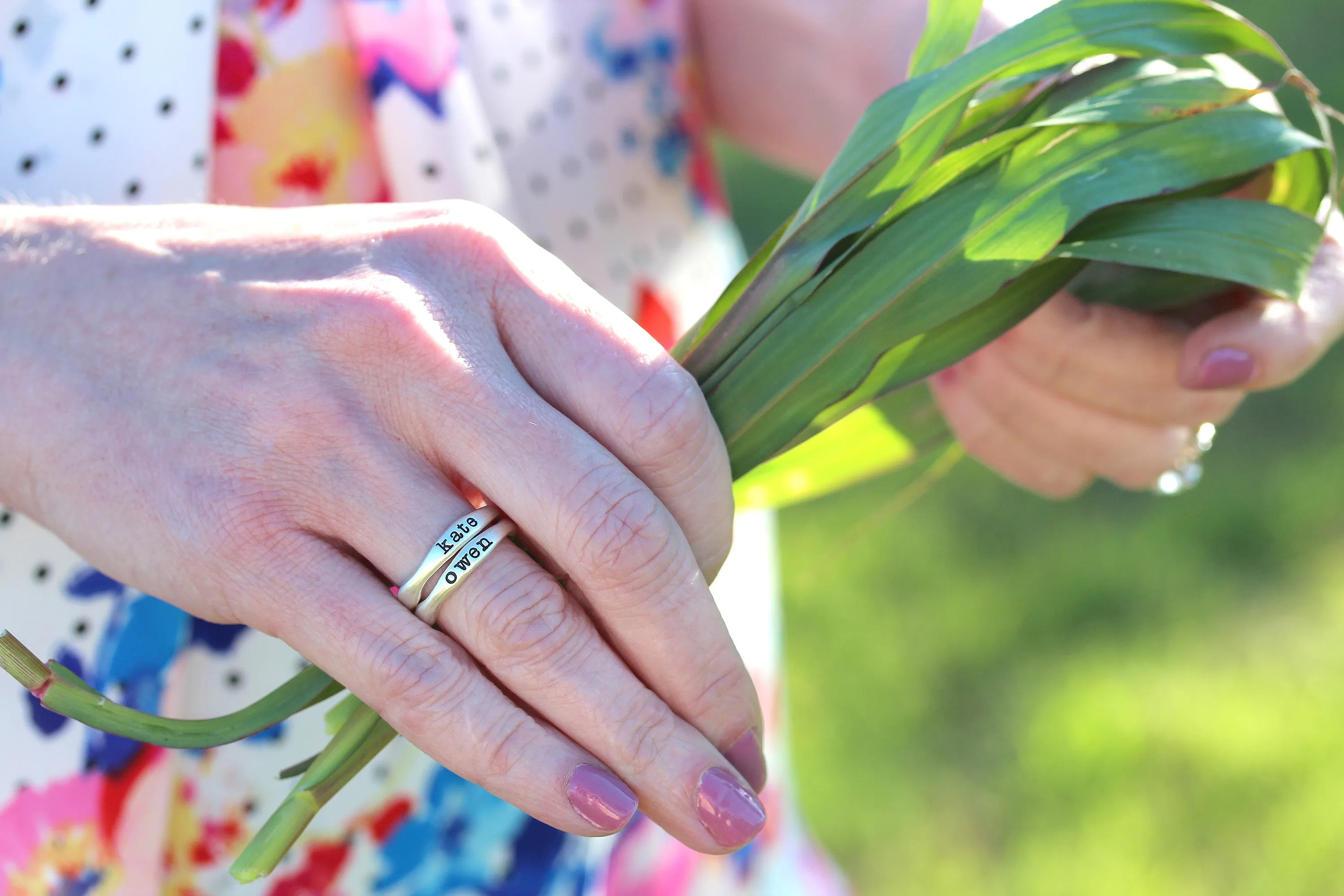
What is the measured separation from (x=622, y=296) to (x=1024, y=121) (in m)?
0.44

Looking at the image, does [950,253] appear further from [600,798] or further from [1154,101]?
[600,798]

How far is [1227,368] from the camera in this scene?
83cm

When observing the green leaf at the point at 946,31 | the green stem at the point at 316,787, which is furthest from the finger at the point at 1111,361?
the green stem at the point at 316,787

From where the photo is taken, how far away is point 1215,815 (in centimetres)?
179

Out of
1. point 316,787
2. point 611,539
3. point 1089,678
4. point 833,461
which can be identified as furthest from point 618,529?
point 1089,678

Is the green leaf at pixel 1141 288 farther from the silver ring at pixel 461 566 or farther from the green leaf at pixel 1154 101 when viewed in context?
the silver ring at pixel 461 566

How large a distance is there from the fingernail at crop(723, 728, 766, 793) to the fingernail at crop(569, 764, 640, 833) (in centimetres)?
8

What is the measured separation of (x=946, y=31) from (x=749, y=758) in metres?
0.53

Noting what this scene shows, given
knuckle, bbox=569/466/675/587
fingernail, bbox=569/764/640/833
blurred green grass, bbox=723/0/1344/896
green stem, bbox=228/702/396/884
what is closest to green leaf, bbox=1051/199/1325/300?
knuckle, bbox=569/466/675/587

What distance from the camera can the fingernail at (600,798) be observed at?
25.1 inches

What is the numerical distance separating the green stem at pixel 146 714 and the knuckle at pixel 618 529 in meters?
0.24

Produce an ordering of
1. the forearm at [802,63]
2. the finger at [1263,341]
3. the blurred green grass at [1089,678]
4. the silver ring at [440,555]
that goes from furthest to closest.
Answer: the blurred green grass at [1089,678] → the forearm at [802,63] → the finger at [1263,341] → the silver ring at [440,555]

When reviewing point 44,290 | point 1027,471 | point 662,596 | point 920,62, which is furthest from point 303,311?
point 1027,471

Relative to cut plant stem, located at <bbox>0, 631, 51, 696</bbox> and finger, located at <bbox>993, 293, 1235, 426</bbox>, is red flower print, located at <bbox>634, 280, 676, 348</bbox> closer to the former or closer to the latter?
finger, located at <bbox>993, 293, 1235, 426</bbox>
